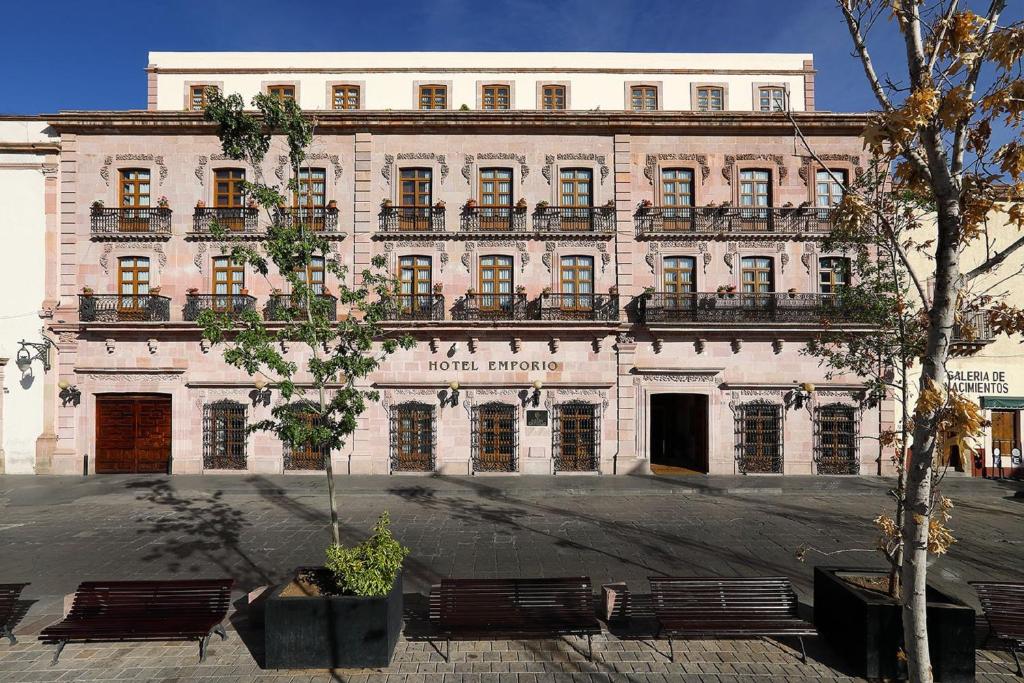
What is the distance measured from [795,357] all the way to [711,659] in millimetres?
14427

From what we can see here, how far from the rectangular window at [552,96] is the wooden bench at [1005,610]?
20546mm

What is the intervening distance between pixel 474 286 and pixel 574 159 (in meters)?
6.17

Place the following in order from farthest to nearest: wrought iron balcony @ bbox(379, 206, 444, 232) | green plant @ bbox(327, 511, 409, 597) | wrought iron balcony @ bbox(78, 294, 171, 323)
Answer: wrought iron balcony @ bbox(379, 206, 444, 232) → wrought iron balcony @ bbox(78, 294, 171, 323) → green plant @ bbox(327, 511, 409, 597)

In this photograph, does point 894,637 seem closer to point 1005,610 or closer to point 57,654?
point 1005,610

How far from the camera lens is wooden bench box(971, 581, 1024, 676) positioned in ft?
20.1

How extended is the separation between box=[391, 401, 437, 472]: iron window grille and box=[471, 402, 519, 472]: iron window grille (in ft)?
5.26

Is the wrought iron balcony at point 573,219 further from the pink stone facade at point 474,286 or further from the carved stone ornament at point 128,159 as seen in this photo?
the carved stone ornament at point 128,159

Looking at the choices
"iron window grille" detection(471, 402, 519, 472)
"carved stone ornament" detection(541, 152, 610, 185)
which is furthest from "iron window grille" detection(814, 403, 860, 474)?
"carved stone ornament" detection(541, 152, 610, 185)

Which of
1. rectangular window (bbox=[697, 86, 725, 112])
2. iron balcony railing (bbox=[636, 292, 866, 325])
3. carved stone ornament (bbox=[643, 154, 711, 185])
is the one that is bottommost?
iron balcony railing (bbox=[636, 292, 866, 325])

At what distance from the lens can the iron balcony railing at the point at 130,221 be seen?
18172 millimetres

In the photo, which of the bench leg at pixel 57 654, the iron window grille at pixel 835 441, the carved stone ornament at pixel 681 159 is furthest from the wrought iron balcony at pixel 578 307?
the bench leg at pixel 57 654

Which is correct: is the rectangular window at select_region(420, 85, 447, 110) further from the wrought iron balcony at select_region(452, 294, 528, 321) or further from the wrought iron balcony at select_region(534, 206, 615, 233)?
the wrought iron balcony at select_region(452, 294, 528, 321)

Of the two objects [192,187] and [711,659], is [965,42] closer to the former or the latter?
[711,659]

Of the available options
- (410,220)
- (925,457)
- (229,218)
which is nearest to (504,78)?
(410,220)
